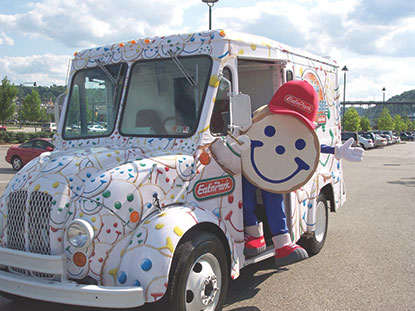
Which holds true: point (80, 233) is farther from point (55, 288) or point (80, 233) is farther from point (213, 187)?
point (213, 187)

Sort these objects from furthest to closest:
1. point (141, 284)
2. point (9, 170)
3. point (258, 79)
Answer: point (9, 170) < point (258, 79) < point (141, 284)

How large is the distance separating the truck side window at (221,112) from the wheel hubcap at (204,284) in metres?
1.24

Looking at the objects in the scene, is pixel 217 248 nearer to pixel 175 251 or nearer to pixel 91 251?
pixel 175 251

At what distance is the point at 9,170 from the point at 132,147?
16327 mm

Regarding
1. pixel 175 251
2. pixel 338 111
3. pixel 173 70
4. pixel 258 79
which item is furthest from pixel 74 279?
pixel 338 111

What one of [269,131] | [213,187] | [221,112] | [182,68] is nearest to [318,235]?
[269,131]

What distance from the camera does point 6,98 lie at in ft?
126

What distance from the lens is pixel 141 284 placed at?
3.19 m

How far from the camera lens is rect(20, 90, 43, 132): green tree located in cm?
5298

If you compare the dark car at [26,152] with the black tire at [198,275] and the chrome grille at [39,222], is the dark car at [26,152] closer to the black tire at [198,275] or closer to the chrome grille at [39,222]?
the chrome grille at [39,222]

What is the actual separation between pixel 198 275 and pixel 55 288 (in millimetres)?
1167

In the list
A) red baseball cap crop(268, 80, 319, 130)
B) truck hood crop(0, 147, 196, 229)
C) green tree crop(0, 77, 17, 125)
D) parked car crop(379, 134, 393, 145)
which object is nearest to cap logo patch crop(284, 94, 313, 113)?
red baseball cap crop(268, 80, 319, 130)

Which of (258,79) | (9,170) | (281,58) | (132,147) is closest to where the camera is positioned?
(132,147)

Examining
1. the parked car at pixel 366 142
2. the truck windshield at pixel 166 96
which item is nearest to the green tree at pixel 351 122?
the parked car at pixel 366 142
